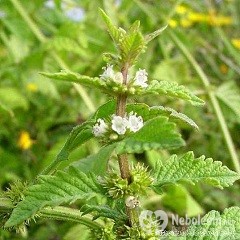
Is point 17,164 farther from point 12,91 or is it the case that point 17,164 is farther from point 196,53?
point 196,53

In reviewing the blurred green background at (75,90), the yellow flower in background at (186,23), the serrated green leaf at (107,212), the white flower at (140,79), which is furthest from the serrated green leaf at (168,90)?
the yellow flower in background at (186,23)

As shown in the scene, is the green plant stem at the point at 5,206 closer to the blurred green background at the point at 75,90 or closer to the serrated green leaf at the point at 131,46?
the serrated green leaf at the point at 131,46

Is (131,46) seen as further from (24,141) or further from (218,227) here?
(24,141)

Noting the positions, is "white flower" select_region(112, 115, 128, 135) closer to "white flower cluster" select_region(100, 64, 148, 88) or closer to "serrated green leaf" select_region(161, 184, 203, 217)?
"white flower cluster" select_region(100, 64, 148, 88)

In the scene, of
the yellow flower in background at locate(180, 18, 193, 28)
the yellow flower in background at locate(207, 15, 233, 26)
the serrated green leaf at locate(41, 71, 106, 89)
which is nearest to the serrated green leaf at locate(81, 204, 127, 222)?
the serrated green leaf at locate(41, 71, 106, 89)

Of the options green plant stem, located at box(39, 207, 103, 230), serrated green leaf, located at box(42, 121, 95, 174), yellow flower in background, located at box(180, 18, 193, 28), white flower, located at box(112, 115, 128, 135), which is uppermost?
yellow flower in background, located at box(180, 18, 193, 28)

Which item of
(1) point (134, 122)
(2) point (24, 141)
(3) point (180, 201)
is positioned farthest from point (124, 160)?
(2) point (24, 141)

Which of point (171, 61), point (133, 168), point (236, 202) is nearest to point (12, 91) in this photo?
point (171, 61)

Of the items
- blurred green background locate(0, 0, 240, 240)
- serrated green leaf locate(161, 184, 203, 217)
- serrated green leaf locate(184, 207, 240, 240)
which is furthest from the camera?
blurred green background locate(0, 0, 240, 240)
